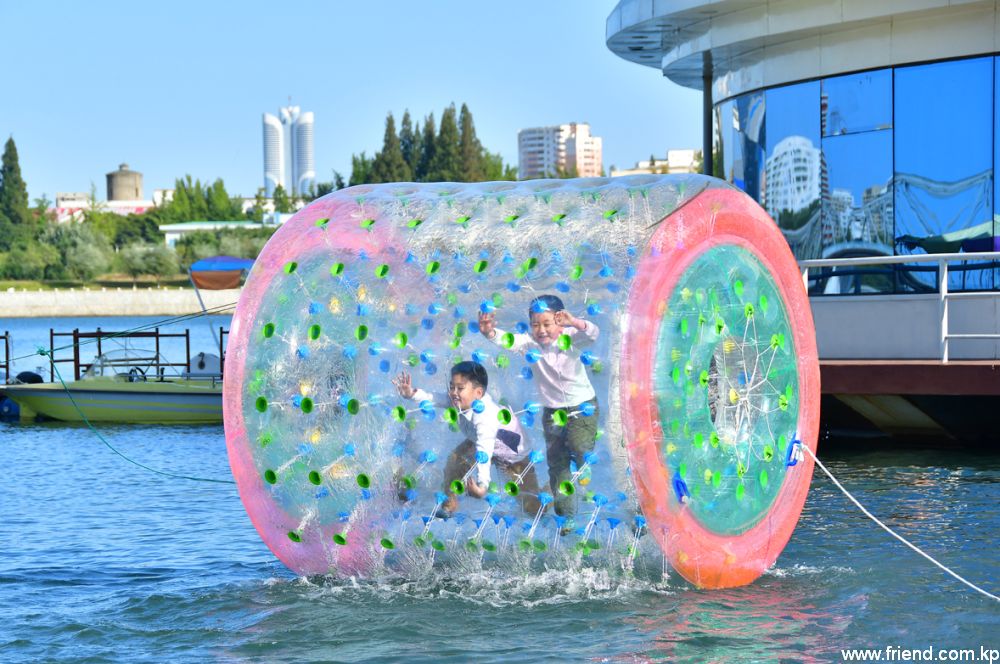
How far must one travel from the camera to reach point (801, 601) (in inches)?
364

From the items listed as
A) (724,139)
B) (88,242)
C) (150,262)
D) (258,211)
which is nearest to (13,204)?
(88,242)

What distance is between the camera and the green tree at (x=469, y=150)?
123 m

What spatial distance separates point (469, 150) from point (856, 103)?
352 feet

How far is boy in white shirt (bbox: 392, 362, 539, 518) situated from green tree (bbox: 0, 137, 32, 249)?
Result: 12764 centimetres

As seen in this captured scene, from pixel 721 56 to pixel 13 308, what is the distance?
97097 mm

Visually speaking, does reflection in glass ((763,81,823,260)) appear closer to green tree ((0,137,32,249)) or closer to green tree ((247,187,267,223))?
green tree ((0,137,32,249))

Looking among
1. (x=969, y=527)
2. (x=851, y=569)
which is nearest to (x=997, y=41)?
(x=969, y=527)

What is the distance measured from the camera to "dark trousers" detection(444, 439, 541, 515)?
28.2ft

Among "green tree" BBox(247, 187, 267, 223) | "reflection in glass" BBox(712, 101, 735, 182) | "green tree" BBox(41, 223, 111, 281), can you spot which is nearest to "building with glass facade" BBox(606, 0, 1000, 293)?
"reflection in glass" BBox(712, 101, 735, 182)

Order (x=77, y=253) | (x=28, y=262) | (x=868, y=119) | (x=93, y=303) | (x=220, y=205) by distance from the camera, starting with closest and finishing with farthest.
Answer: (x=868, y=119)
(x=93, y=303)
(x=77, y=253)
(x=28, y=262)
(x=220, y=205)

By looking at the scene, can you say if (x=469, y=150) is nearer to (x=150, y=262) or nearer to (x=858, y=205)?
(x=150, y=262)

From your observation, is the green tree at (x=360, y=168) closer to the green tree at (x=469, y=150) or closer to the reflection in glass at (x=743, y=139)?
the green tree at (x=469, y=150)

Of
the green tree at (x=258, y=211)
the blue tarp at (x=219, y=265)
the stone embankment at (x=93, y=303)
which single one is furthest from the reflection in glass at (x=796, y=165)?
the green tree at (x=258, y=211)

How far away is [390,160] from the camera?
120625 millimetres
